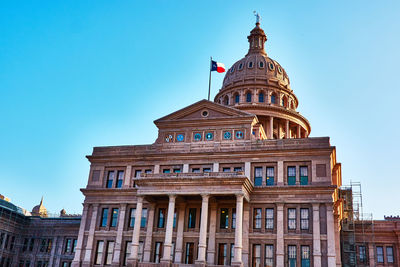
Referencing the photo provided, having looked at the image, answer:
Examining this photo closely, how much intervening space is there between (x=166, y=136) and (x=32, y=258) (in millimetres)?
26773

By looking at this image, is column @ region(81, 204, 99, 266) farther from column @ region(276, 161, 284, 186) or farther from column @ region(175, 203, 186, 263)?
column @ region(276, 161, 284, 186)

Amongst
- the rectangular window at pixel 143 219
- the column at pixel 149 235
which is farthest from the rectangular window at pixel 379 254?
the rectangular window at pixel 143 219

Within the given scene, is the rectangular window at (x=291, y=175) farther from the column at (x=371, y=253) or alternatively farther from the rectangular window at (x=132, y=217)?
the rectangular window at (x=132, y=217)

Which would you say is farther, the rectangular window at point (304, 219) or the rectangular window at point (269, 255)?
the rectangular window at point (304, 219)

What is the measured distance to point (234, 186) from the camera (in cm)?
4159

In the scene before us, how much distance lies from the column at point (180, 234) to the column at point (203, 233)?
413 cm

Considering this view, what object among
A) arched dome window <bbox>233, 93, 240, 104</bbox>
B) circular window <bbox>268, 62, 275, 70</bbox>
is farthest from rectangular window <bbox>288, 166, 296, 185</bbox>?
circular window <bbox>268, 62, 275, 70</bbox>

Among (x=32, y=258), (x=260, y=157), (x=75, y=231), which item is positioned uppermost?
(x=260, y=157)

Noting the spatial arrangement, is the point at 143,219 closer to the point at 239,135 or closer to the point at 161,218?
the point at 161,218

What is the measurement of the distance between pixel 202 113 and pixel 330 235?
1959 cm

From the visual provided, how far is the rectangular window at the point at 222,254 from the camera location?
42944mm

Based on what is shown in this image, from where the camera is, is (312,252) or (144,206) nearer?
(312,252)

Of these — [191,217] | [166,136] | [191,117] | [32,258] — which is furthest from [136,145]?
[32,258]

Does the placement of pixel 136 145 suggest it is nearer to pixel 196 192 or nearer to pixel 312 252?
pixel 196 192
